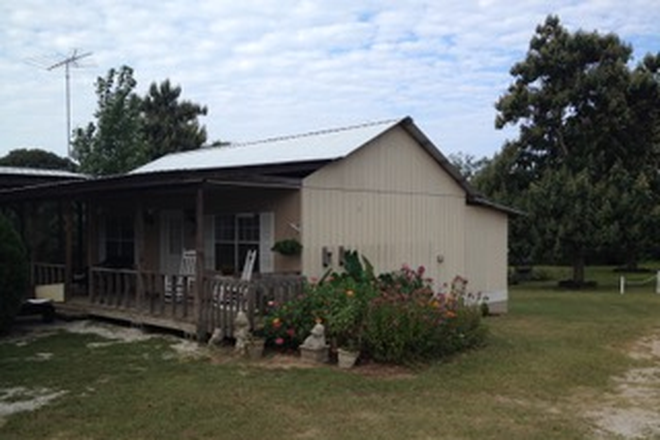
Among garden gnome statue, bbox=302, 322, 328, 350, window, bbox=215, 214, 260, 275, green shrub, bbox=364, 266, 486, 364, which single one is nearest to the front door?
window, bbox=215, 214, 260, 275

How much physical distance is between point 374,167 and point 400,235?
1.69m

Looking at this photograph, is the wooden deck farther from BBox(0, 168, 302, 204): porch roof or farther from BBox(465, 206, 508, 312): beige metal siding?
BBox(465, 206, 508, 312): beige metal siding

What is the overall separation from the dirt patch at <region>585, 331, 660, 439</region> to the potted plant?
18.1 ft

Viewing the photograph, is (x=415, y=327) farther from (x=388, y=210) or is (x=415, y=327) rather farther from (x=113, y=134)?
(x=113, y=134)

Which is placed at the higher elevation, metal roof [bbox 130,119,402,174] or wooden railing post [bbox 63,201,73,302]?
metal roof [bbox 130,119,402,174]

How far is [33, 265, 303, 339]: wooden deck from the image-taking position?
10211 mm

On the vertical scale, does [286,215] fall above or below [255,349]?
above

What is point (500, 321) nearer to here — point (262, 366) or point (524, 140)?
point (262, 366)

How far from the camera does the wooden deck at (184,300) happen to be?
1021cm

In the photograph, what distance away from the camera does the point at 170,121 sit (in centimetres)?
3634

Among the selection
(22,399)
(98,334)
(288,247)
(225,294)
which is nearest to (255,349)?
(225,294)

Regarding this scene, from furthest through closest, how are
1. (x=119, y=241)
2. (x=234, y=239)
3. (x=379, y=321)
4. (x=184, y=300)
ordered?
(x=119, y=241), (x=234, y=239), (x=184, y=300), (x=379, y=321)

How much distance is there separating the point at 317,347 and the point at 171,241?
22.6 ft

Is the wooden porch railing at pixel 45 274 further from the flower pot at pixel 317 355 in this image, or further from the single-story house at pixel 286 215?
the flower pot at pixel 317 355
